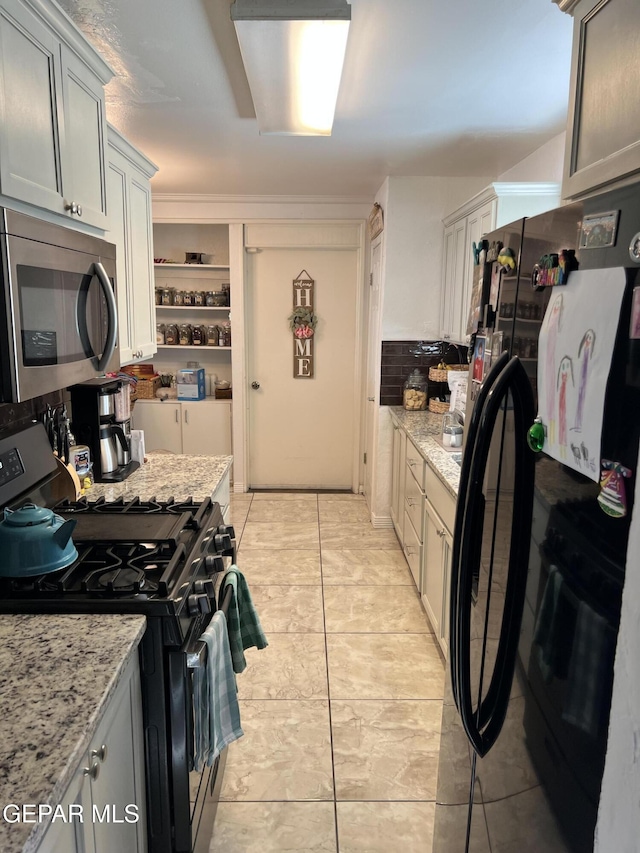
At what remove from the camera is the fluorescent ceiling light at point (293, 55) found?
5.50 ft

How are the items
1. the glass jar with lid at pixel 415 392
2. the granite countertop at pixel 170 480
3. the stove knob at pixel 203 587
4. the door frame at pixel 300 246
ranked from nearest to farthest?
1. the stove knob at pixel 203 587
2. the granite countertop at pixel 170 480
3. the glass jar with lid at pixel 415 392
4. the door frame at pixel 300 246

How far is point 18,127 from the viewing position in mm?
1392

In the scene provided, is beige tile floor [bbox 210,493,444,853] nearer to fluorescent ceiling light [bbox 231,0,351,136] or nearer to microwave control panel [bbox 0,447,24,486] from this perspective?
microwave control panel [bbox 0,447,24,486]

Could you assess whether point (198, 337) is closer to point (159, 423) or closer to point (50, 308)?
point (159, 423)

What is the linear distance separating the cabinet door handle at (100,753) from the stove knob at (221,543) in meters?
0.78

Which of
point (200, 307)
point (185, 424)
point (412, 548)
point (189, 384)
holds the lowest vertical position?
point (412, 548)

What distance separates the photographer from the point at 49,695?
41.6 inches

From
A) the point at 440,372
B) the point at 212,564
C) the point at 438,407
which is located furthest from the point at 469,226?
the point at 212,564

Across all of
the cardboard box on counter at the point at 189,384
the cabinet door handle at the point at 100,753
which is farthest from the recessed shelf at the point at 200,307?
the cabinet door handle at the point at 100,753

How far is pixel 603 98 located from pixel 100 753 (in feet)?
4.67

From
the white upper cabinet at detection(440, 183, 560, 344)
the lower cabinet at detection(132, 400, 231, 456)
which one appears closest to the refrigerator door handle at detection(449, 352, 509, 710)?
the white upper cabinet at detection(440, 183, 560, 344)

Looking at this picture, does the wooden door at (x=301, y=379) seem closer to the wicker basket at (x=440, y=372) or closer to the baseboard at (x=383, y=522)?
the baseboard at (x=383, y=522)

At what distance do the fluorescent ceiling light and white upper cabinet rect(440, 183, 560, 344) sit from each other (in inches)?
34.5

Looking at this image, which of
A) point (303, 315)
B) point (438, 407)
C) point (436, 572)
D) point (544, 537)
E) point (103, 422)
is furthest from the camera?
point (303, 315)
